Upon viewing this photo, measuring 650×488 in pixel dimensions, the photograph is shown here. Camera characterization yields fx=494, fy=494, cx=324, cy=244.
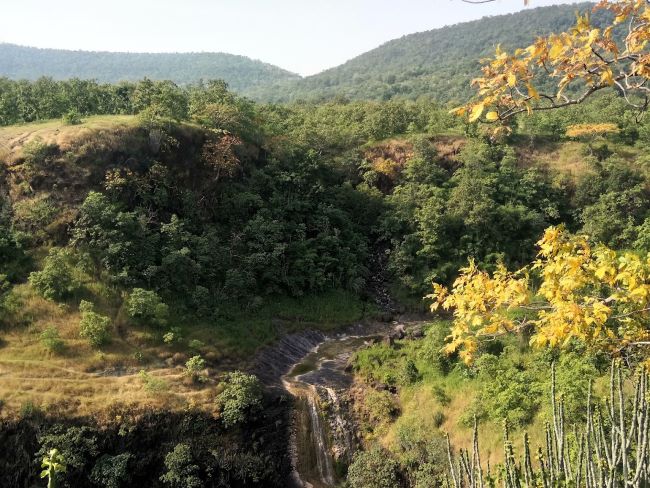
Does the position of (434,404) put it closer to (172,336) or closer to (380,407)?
(380,407)

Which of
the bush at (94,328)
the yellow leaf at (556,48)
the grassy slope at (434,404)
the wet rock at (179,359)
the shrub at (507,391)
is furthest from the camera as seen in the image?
the wet rock at (179,359)

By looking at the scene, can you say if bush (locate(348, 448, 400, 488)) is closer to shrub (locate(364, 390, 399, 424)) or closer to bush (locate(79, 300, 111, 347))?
shrub (locate(364, 390, 399, 424))

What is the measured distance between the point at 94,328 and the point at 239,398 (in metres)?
5.65

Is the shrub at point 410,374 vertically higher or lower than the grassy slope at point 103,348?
lower

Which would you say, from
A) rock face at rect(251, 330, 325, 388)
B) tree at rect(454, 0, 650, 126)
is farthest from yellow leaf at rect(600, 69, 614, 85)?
rock face at rect(251, 330, 325, 388)

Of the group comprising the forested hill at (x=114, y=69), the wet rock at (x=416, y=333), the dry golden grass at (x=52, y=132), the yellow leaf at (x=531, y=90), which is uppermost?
the forested hill at (x=114, y=69)

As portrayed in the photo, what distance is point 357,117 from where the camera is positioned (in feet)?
115

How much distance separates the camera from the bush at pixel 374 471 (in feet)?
44.2

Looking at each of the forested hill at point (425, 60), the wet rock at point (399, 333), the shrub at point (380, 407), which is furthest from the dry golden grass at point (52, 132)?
the forested hill at point (425, 60)

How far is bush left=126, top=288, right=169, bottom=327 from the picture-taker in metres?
17.8

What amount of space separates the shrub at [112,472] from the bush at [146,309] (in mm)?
5520

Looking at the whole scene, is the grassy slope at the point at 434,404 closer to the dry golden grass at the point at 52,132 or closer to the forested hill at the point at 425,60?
the dry golden grass at the point at 52,132

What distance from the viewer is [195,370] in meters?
16.4

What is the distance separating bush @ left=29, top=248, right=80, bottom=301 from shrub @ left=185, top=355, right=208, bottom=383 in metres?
5.48
